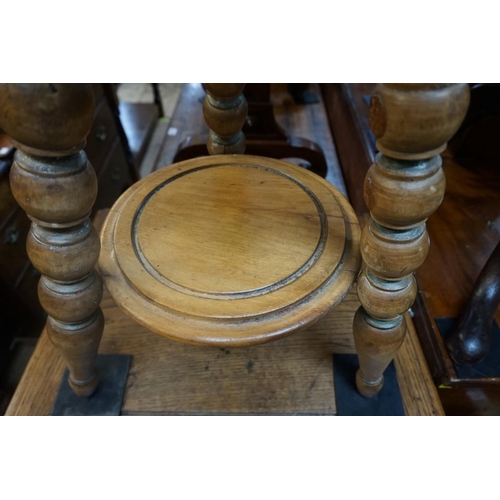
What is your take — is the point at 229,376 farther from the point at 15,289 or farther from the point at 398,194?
the point at 15,289

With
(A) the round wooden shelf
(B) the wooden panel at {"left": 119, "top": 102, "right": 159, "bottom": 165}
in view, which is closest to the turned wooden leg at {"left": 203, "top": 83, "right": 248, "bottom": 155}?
(A) the round wooden shelf

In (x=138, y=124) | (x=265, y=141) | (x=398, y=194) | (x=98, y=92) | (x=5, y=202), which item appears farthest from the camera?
(x=138, y=124)

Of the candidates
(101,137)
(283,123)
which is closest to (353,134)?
(283,123)

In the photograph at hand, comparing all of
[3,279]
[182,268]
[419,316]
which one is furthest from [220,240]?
[3,279]

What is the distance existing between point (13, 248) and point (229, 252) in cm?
59

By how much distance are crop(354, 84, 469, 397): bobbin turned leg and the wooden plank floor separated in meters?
0.12

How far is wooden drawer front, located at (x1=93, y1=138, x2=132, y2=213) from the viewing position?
1.29 metres

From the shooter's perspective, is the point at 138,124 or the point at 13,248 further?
the point at 138,124

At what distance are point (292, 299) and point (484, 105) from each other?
760 millimetres

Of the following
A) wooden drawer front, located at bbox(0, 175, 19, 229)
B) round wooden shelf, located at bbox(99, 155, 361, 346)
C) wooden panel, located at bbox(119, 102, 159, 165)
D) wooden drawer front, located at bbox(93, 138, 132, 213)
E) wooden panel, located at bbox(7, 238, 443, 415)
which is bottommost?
wooden panel, located at bbox(119, 102, 159, 165)

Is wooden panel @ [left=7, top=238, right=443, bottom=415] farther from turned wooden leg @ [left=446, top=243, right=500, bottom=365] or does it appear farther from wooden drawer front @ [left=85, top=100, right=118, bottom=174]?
wooden drawer front @ [left=85, top=100, right=118, bottom=174]

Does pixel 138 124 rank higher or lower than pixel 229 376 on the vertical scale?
lower

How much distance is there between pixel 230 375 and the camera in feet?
2.08

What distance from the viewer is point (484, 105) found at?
0.95m
